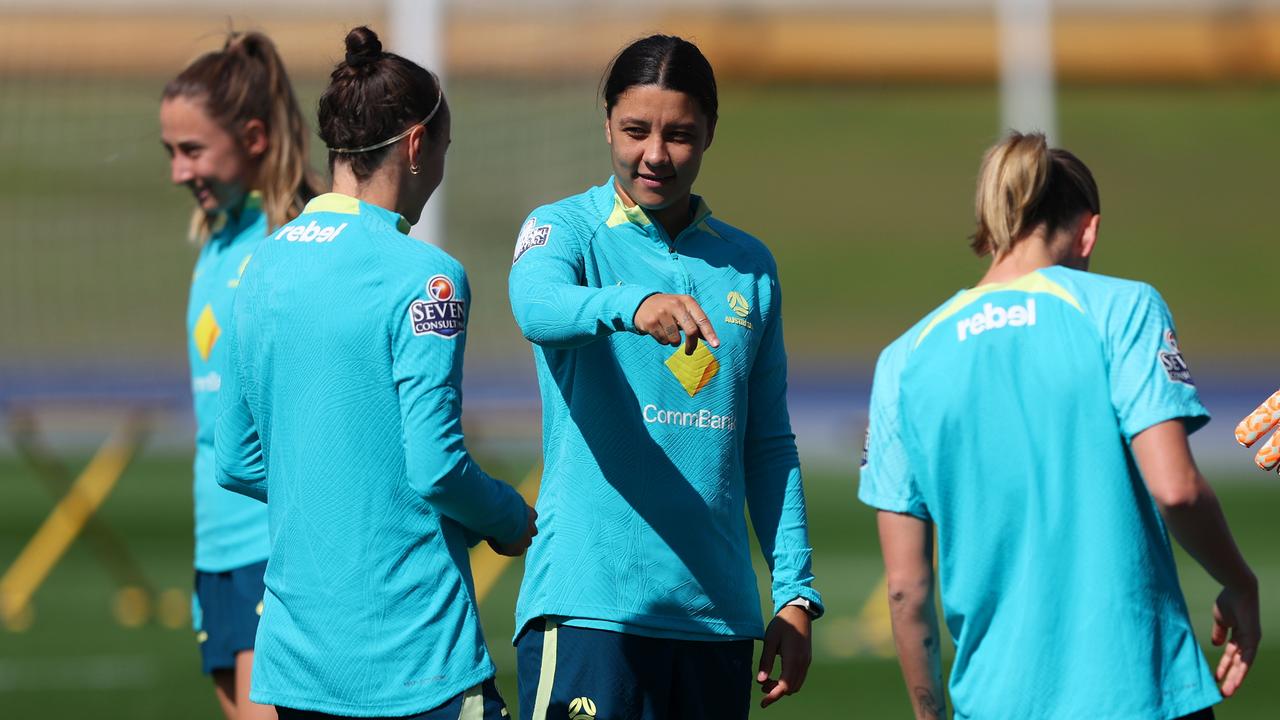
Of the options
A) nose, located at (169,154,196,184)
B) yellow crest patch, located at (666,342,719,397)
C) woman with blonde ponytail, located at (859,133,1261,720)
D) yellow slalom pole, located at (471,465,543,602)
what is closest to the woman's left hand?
woman with blonde ponytail, located at (859,133,1261,720)

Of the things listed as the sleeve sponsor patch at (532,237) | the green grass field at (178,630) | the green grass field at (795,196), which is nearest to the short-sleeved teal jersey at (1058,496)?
the green grass field at (178,630)

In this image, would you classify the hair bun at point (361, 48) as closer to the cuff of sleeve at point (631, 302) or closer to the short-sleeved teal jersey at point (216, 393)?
the cuff of sleeve at point (631, 302)

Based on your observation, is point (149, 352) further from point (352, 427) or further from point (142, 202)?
point (352, 427)

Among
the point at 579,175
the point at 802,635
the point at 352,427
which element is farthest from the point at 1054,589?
the point at 579,175

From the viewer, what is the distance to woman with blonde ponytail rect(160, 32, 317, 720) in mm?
4051

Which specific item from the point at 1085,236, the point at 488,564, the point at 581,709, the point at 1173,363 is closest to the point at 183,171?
the point at 581,709

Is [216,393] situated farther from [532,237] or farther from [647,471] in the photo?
[647,471]

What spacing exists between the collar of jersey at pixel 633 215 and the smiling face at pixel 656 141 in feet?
0.12

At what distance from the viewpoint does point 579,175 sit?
30.5 ft

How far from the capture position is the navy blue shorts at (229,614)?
158 inches

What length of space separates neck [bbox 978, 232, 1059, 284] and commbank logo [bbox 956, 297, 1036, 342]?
84 millimetres

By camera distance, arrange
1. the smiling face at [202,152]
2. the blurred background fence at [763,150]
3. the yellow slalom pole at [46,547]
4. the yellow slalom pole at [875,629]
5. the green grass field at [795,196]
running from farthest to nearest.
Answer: the blurred background fence at [763,150] < the green grass field at [795,196] < the yellow slalom pole at [46,547] < the yellow slalom pole at [875,629] < the smiling face at [202,152]

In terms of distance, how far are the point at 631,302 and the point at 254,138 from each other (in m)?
2.05

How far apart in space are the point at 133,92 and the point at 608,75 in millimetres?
8682
